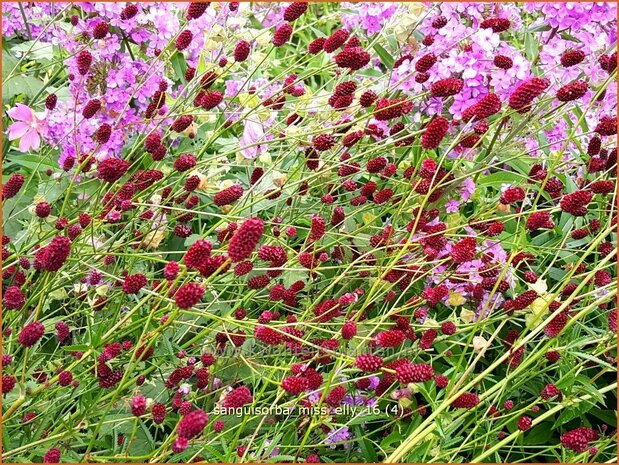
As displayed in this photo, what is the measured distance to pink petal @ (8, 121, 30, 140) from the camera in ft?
5.23

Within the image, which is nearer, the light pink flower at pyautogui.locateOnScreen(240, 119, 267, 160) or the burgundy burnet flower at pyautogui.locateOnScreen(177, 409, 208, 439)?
the burgundy burnet flower at pyautogui.locateOnScreen(177, 409, 208, 439)

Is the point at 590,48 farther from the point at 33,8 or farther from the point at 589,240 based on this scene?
the point at 33,8

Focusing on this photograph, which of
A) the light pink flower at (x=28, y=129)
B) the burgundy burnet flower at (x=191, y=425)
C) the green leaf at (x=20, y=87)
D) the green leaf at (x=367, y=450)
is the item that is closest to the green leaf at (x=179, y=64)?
the green leaf at (x=20, y=87)

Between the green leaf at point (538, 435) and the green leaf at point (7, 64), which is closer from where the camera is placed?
the green leaf at point (538, 435)

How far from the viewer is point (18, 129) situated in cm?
161

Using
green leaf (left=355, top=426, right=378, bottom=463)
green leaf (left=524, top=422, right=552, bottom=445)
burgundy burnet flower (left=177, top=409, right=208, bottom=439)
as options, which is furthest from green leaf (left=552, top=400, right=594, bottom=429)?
burgundy burnet flower (left=177, top=409, right=208, bottom=439)

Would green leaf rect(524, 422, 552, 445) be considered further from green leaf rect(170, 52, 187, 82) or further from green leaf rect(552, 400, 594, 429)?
green leaf rect(170, 52, 187, 82)

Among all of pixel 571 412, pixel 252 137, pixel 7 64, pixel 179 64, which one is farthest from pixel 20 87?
pixel 571 412

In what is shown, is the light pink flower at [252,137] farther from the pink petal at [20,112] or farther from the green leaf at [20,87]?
the green leaf at [20,87]

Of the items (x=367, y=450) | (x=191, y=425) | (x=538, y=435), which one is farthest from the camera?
(x=538, y=435)

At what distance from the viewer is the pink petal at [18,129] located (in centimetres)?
159

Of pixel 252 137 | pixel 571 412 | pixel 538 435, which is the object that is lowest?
pixel 538 435

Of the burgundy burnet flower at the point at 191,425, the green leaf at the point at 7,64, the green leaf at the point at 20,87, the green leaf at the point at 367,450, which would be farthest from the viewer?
the green leaf at the point at 7,64

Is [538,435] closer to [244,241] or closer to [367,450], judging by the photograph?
[367,450]
